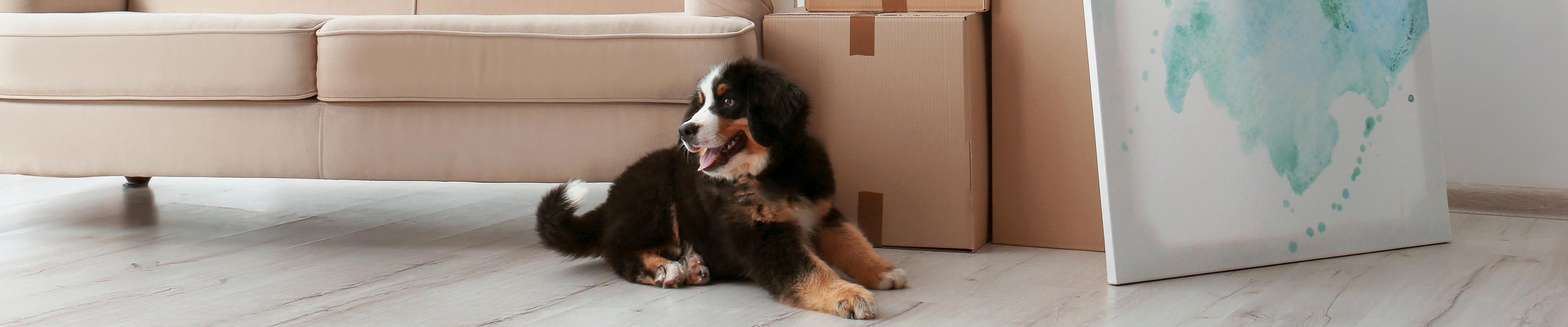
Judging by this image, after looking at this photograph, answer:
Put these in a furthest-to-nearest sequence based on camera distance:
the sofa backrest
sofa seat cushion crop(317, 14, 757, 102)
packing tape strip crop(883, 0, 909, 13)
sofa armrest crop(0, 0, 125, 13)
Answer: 1. the sofa backrest
2. sofa armrest crop(0, 0, 125, 13)
3. packing tape strip crop(883, 0, 909, 13)
4. sofa seat cushion crop(317, 14, 757, 102)

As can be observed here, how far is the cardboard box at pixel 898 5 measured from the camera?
6.68 ft

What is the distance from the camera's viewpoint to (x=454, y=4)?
3047 mm

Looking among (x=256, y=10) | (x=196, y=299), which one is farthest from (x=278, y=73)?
(x=256, y=10)

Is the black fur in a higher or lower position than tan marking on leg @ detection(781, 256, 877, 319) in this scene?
higher

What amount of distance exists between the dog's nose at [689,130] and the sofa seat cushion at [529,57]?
0.34 m

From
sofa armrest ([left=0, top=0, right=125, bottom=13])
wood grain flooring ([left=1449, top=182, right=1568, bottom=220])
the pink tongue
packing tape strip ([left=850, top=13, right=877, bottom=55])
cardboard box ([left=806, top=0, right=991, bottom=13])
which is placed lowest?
wood grain flooring ([left=1449, top=182, right=1568, bottom=220])

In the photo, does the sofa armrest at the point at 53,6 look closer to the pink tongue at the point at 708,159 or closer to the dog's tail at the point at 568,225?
the dog's tail at the point at 568,225

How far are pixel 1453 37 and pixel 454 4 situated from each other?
2.55 m

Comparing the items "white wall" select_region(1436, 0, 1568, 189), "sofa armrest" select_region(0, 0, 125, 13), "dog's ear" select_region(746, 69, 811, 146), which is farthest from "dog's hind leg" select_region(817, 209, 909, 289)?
"sofa armrest" select_region(0, 0, 125, 13)

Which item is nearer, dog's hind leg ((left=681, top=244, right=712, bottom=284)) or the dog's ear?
the dog's ear

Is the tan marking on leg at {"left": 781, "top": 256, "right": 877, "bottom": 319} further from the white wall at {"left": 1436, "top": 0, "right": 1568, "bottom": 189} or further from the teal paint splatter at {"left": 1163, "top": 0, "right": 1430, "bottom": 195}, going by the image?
the white wall at {"left": 1436, "top": 0, "right": 1568, "bottom": 189}

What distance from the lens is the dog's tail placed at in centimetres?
184

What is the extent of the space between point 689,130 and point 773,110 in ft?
0.48

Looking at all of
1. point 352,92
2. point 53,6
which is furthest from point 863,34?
point 53,6
